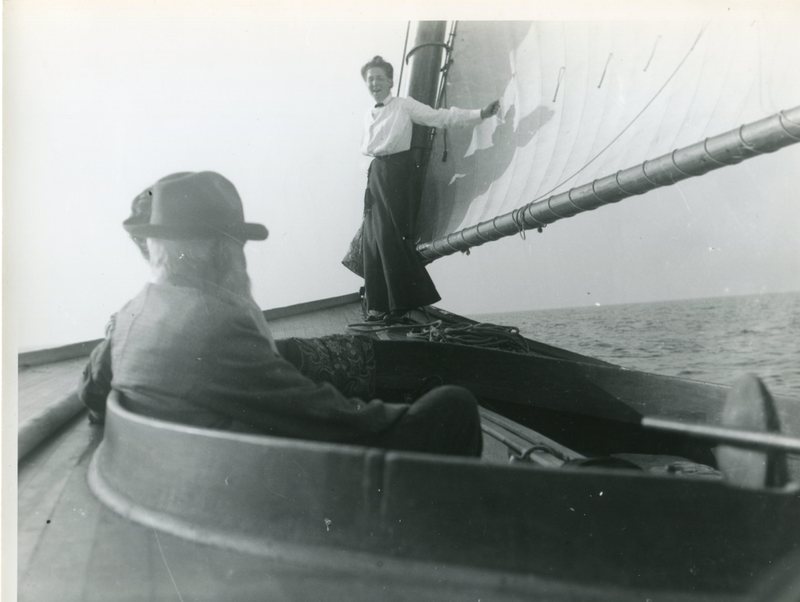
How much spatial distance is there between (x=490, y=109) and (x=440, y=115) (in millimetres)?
420

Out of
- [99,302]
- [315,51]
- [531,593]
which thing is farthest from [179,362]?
[315,51]

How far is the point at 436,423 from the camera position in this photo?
1.20 metres

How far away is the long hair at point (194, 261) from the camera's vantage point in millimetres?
1253

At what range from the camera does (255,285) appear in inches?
57.4

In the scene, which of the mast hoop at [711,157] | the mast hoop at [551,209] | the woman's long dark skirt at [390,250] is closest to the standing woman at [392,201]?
the woman's long dark skirt at [390,250]

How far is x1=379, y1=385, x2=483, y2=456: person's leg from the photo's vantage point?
1.20 m

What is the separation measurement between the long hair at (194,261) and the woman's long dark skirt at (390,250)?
1.79 meters

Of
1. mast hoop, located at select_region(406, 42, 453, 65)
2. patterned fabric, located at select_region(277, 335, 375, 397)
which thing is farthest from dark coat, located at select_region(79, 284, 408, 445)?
mast hoop, located at select_region(406, 42, 453, 65)

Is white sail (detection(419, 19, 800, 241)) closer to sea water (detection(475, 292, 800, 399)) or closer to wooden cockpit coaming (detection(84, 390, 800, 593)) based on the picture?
wooden cockpit coaming (detection(84, 390, 800, 593))

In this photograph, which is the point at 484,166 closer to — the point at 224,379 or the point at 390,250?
the point at 390,250

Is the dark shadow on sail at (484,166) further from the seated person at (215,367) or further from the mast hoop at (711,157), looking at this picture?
the seated person at (215,367)

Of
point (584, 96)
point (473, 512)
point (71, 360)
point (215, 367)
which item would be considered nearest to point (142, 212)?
point (215, 367)

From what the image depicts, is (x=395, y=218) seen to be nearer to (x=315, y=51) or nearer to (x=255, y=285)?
(x=315, y=51)

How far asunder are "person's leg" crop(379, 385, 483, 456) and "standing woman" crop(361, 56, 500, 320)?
185 centimetres
